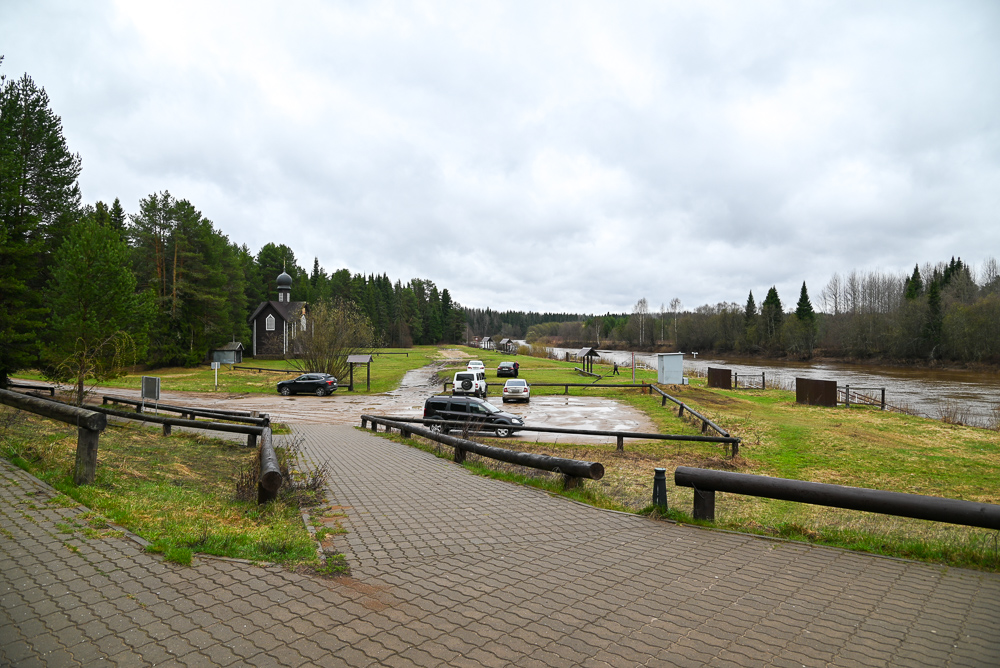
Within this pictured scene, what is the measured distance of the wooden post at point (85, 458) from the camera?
6742mm

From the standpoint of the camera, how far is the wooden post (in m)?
6.74

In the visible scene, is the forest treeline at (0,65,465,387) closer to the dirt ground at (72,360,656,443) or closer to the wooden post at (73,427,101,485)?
the dirt ground at (72,360,656,443)

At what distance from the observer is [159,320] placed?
51.8 meters

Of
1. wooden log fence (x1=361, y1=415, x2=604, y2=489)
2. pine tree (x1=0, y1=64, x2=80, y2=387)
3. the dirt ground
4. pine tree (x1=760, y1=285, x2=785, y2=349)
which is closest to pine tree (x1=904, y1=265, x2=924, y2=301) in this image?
pine tree (x1=760, y1=285, x2=785, y2=349)

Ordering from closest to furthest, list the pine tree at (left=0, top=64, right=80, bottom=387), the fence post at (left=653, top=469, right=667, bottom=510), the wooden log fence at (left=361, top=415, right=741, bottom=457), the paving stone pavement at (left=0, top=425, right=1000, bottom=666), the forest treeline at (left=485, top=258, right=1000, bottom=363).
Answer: the paving stone pavement at (left=0, top=425, right=1000, bottom=666), the fence post at (left=653, top=469, right=667, bottom=510), the wooden log fence at (left=361, top=415, right=741, bottom=457), the pine tree at (left=0, top=64, right=80, bottom=387), the forest treeline at (left=485, top=258, right=1000, bottom=363)

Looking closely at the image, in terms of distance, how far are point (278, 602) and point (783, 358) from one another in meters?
97.0

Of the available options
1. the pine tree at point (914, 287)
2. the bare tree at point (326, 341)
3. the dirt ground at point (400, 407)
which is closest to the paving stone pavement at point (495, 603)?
the dirt ground at point (400, 407)

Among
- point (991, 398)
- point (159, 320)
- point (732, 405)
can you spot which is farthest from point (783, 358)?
point (159, 320)

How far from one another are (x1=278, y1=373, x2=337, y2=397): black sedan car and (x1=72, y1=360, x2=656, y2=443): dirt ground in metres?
0.58

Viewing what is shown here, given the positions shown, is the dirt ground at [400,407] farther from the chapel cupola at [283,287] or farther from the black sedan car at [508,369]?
the chapel cupola at [283,287]

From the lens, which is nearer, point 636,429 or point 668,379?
point 636,429

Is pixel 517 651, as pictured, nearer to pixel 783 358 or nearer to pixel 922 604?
pixel 922 604

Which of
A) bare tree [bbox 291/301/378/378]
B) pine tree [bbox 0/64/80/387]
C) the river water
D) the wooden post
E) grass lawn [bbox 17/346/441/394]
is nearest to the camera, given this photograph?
the wooden post

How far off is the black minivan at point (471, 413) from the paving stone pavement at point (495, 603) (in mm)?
10950
